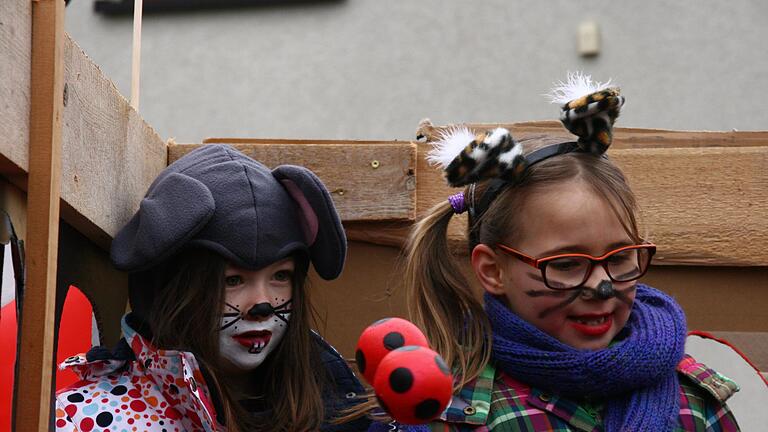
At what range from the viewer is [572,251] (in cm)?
224

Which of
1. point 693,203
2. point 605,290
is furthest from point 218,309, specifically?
point 693,203

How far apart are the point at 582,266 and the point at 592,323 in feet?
0.37

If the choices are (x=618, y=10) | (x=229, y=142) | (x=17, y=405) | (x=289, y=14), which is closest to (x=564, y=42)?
(x=618, y=10)

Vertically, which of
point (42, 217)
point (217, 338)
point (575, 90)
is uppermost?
point (575, 90)

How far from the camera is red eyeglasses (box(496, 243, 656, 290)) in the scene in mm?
2223

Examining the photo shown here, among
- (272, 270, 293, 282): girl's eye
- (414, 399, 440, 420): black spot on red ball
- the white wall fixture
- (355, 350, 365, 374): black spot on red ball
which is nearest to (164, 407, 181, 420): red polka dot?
(272, 270, 293, 282): girl's eye

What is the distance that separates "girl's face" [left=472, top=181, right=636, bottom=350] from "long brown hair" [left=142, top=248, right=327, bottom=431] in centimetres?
52

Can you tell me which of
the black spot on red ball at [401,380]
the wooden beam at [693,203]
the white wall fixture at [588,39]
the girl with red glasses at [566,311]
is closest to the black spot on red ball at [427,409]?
the black spot on red ball at [401,380]

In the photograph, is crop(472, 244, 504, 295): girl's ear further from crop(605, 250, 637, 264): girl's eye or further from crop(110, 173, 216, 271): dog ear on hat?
crop(110, 173, 216, 271): dog ear on hat

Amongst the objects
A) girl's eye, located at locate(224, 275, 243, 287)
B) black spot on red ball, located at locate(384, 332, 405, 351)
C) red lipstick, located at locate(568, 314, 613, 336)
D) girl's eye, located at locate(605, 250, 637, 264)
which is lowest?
girl's eye, located at locate(224, 275, 243, 287)

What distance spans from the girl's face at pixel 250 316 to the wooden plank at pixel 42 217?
553 millimetres

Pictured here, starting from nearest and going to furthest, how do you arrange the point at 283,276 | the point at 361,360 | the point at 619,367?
the point at 361,360, the point at 619,367, the point at 283,276

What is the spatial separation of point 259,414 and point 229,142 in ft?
2.67

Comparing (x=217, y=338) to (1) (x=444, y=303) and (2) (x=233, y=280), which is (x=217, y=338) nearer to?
(2) (x=233, y=280)
